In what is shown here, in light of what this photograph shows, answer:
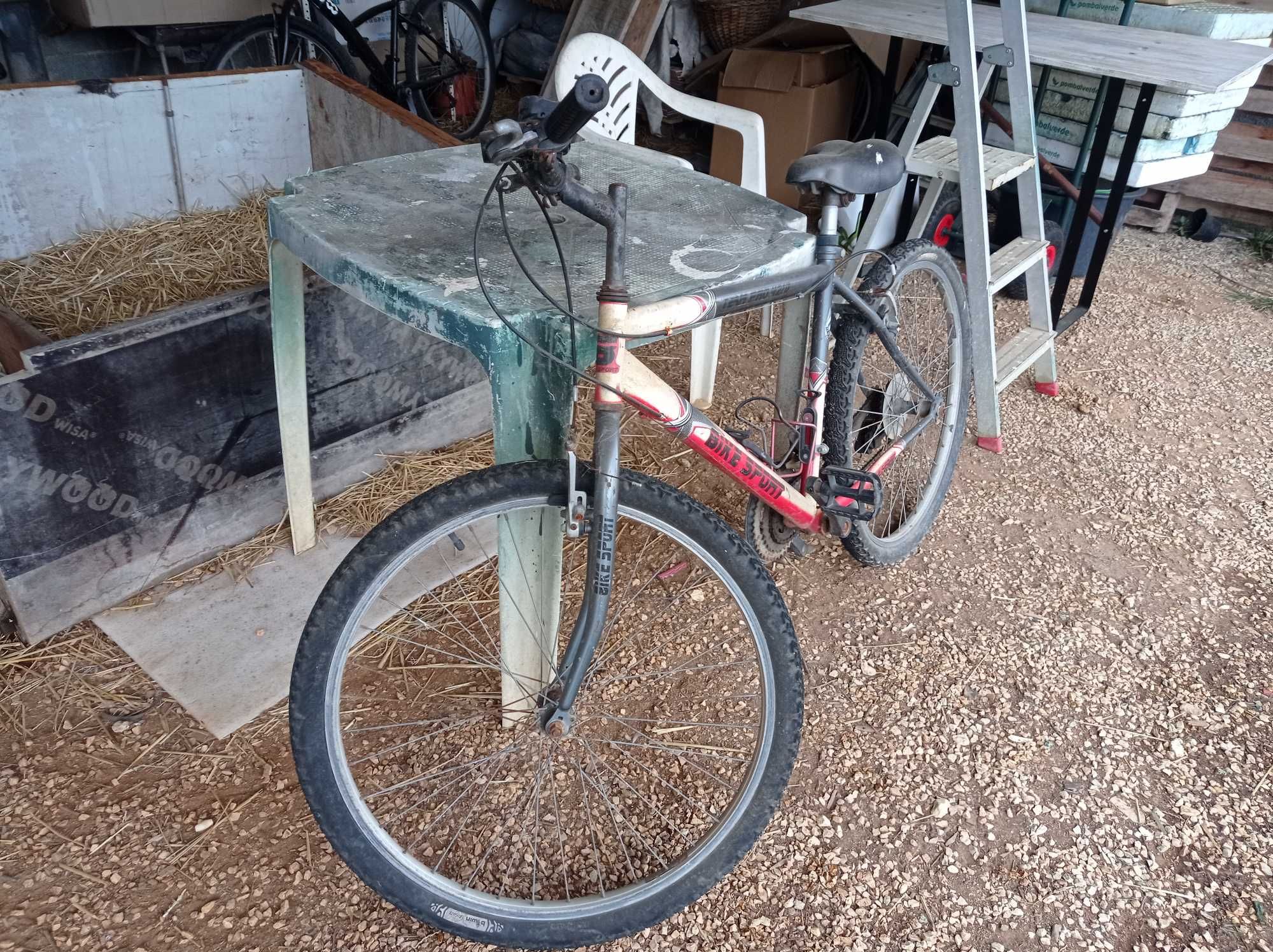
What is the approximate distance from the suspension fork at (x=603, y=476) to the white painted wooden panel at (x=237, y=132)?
2.21 metres

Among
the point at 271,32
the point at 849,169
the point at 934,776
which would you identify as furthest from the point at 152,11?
the point at 934,776

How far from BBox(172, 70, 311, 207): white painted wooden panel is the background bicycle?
128 cm

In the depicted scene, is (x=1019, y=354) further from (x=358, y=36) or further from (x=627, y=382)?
(x=358, y=36)

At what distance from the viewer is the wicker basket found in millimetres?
4512

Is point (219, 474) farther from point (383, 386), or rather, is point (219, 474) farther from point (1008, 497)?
point (1008, 497)

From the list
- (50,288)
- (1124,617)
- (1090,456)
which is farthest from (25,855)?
(1090,456)

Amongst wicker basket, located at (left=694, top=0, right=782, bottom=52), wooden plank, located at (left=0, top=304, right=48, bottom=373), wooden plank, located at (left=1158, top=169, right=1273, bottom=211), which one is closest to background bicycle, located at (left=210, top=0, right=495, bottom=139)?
wicker basket, located at (left=694, top=0, right=782, bottom=52)

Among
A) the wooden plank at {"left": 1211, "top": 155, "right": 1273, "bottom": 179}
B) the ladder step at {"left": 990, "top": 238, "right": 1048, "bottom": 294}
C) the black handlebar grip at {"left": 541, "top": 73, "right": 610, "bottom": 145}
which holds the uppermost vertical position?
the black handlebar grip at {"left": 541, "top": 73, "right": 610, "bottom": 145}

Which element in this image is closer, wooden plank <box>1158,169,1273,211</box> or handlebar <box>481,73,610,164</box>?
handlebar <box>481,73,610,164</box>

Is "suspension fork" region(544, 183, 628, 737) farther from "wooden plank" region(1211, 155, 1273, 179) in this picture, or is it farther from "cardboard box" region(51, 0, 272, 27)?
"wooden plank" region(1211, 155, 1273, 179)

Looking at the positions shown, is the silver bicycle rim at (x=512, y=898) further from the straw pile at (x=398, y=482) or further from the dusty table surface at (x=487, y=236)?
the straw pile at (x=398, y=482)

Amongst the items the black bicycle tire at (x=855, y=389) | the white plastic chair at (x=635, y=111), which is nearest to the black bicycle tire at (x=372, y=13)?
the white plastic chair at (x=635, y=111)

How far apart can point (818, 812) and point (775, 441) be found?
2.70 ft

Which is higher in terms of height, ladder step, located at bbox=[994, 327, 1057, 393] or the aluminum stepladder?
the aluminum stepladder
